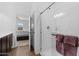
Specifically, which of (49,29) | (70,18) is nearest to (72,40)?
(70,18)

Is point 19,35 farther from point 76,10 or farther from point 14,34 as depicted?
point 76,10

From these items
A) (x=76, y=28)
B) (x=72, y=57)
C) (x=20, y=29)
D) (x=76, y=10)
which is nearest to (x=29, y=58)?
(x=72, y=57)

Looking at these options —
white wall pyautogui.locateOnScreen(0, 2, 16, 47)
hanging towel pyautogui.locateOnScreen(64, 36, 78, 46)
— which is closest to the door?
hanging towel pyautogui.locateOnScreen(64, 36, 78, 46)

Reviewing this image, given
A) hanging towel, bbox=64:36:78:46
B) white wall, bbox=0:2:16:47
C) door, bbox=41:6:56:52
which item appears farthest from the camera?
white wall, bbox=0:2:16:47

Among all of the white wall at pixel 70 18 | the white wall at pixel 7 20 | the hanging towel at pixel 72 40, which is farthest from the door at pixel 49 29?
the white wall at pixel 7 20

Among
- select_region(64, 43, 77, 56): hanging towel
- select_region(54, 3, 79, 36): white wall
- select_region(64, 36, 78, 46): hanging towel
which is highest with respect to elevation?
select_region(54, 3, 79, 36): white wall

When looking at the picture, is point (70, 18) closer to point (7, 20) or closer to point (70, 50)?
point (70, 50)

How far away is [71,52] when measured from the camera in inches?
44.2

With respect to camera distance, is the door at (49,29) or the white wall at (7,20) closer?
the door at (49,29)

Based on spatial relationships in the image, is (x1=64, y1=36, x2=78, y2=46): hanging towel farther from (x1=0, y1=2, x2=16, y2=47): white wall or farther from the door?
(x1=0, y1=2, x2=16, y2=47): white wall

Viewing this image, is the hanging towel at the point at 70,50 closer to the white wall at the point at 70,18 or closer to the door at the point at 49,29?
the white wall at the point at 70,18

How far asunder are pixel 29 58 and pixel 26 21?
6.49ft

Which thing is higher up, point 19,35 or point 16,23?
point 16,23

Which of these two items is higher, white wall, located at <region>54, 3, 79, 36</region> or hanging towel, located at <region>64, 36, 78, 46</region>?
white wall, located at <region>54, 3, 79, 36</region>
